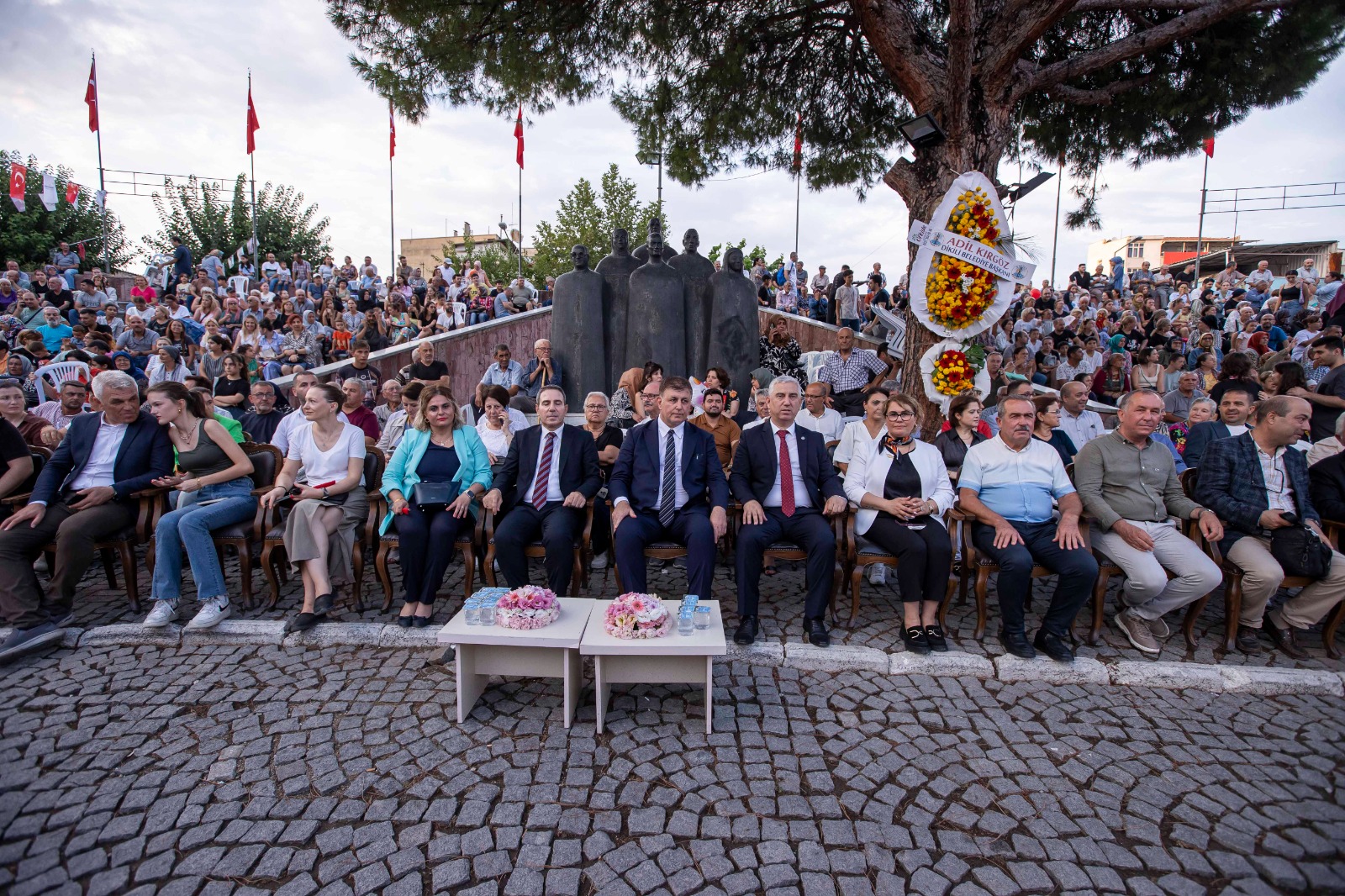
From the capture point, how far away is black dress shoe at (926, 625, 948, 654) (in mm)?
3793

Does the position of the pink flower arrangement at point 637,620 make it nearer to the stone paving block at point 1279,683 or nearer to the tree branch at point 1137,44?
the stone paving block at point 1279,683

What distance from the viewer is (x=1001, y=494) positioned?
416cm

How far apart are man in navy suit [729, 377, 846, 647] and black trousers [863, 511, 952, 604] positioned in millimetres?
396

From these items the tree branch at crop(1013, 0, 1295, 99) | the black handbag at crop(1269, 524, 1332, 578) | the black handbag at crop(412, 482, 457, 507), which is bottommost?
the black handbag at crop(1269, 524, 1332, 578)

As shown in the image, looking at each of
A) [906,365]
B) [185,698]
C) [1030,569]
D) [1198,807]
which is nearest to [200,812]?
[185,698]

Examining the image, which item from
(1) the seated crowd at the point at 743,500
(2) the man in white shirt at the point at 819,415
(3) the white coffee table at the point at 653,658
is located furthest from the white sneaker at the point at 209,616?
(2) the man in white shirt at the point at 819,415

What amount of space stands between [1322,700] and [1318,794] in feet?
3.60

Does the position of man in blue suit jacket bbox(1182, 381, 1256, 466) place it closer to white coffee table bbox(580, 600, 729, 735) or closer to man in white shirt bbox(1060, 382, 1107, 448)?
man in white shirt bbox(1060, 382, 1107, 448)

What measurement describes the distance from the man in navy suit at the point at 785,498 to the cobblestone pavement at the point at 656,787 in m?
0.49

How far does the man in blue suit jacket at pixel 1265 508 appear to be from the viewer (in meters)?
3.92

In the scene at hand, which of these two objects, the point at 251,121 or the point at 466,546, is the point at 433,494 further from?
the point at 251,121

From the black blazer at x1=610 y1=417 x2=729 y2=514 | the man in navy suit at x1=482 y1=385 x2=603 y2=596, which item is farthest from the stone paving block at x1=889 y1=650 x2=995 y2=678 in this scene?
the man in navy suit at x1=482 y1=385 x2=603 y2=596

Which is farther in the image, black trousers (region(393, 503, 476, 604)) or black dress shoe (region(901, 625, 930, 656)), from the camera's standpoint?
black trousers (region(393, 503, 476, 604))

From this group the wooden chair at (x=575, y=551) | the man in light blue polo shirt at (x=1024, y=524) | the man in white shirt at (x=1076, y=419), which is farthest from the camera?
the man in white shirt at (x=1076, y=419)
